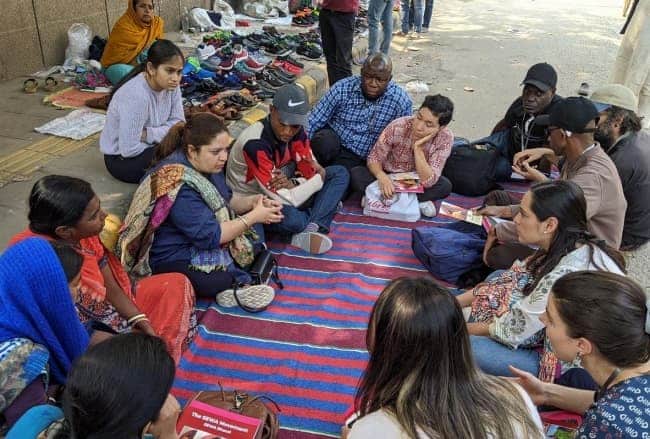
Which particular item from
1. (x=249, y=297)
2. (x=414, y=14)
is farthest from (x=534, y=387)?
(x=414, y=14)

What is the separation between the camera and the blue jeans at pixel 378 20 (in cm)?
760

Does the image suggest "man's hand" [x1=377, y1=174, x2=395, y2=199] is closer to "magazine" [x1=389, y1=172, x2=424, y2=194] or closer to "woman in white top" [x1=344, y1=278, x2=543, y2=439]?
"magazine" [x1=389, y1=172, x2=424, y2=194]

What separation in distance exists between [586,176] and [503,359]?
1294 millimetres

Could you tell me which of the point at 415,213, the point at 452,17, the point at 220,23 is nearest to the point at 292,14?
the point at 220,23

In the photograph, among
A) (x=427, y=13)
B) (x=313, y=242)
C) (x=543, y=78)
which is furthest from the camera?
(x=427, y=13)

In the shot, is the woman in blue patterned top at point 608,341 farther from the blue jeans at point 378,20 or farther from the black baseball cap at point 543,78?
the blue jeans at point 378,20

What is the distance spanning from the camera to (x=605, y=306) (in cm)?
167

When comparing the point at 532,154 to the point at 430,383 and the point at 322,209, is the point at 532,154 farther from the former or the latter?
the point at 430,383

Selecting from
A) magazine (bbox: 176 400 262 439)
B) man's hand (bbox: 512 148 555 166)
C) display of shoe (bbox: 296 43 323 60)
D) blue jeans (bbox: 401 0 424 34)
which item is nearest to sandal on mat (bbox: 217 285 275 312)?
magazine (bbox: 176 400 262 439)

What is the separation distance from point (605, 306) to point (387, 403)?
789 mm

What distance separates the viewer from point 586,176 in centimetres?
304

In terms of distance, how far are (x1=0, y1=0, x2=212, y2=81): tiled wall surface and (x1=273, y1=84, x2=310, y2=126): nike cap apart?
379cm

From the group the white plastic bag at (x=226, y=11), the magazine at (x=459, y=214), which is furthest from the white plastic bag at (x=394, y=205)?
the white plastic bag at (x=226, y=11)

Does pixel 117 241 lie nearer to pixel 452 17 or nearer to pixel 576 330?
pixel 576 330
